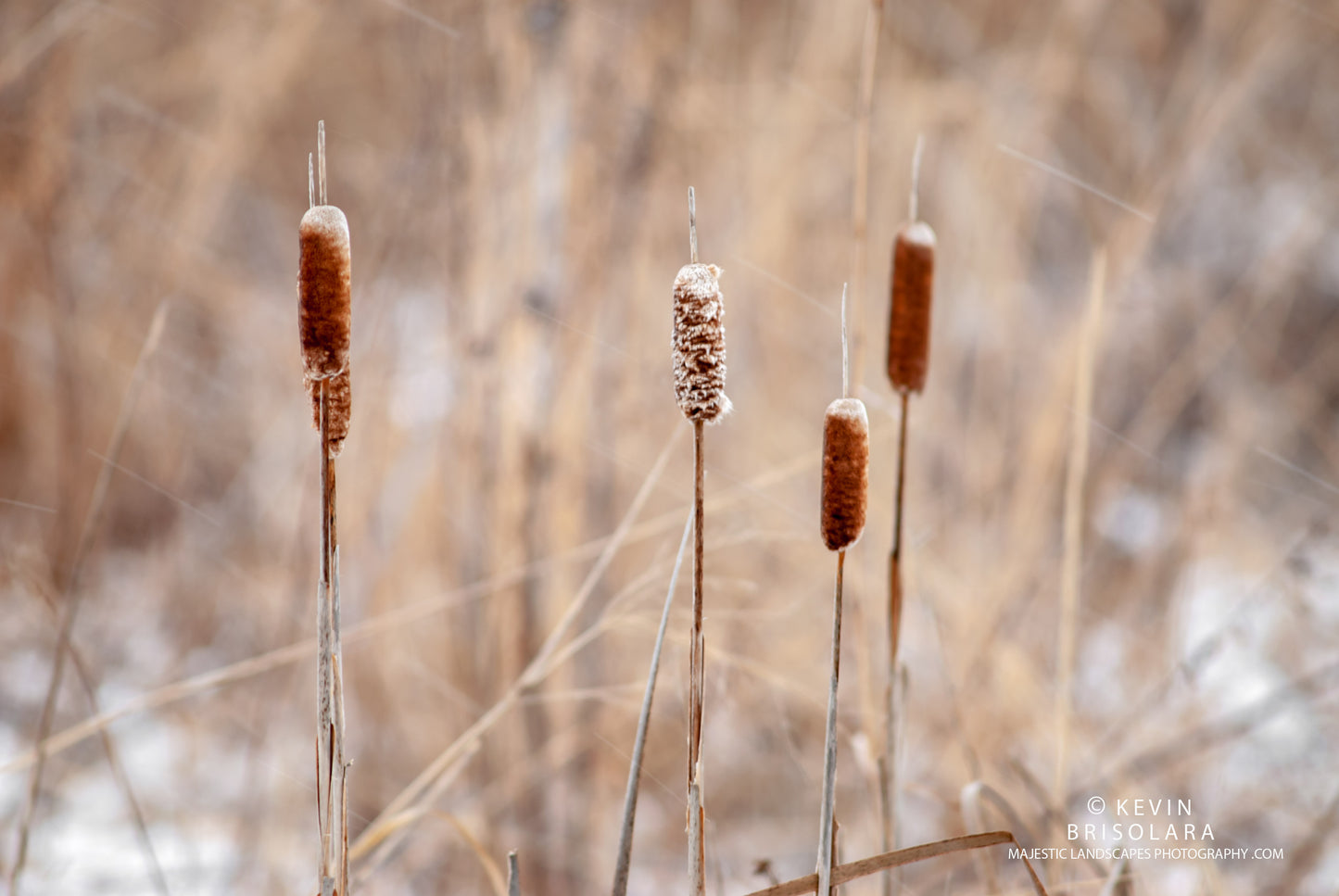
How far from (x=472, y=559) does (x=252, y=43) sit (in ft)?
2.73

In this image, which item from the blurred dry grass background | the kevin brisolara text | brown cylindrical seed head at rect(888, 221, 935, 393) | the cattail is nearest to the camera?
the cattail

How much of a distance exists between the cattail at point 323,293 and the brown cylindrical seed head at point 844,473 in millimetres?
181

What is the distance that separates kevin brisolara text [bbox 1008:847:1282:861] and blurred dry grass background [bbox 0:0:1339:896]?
0.02m

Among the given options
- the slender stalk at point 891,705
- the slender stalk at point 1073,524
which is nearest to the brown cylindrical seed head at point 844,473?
the slender stalk at point 891,705

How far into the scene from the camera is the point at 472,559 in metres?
1.21

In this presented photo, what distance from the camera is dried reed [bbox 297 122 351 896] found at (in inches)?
12.1

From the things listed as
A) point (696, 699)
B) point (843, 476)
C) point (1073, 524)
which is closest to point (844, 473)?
point (843, 476)

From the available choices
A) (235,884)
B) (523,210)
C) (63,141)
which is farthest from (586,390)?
(63,141)

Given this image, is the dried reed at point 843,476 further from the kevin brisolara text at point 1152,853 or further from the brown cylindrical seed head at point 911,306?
the kevin brisolara text at point 1152,853

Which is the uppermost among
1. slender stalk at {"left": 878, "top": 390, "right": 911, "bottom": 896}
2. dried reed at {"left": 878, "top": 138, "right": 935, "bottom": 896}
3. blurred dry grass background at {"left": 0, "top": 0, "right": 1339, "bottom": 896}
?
blurred dry grass background at {"left": 0, "top": 0, "right": 1339, "bottom": 896}

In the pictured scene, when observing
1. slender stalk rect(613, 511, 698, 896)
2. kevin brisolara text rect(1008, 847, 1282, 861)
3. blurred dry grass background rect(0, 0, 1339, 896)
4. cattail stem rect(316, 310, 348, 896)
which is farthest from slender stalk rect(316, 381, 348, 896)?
kevin brisolara text rect(1008, 847, 1282, 861)

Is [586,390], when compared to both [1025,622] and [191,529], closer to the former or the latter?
[1025,622]

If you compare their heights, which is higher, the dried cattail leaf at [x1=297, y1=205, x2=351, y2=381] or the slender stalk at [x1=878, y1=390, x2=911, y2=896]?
the dried cattail leaf at [x1=297, y1=205, x2=351, y2=381]

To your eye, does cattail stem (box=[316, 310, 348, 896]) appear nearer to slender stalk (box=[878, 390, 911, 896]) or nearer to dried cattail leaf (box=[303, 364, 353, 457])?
dried cattail leaf (box=[303, 364, 353, 457])
